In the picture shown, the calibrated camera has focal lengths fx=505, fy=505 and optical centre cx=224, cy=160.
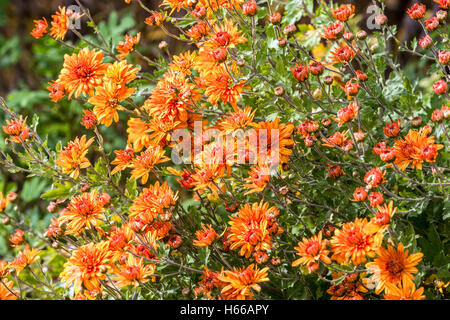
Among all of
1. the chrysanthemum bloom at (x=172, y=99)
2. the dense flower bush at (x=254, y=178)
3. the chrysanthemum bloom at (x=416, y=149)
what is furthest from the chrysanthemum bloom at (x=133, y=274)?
the chrysanthemum bloom at (x=416, y=149)

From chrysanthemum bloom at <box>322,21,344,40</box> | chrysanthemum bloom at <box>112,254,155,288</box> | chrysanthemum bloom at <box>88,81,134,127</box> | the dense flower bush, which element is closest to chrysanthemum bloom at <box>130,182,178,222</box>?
the dense flower bush

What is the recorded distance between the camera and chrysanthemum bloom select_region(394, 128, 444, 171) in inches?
40.3

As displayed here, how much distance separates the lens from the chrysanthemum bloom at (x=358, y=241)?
3.15ft

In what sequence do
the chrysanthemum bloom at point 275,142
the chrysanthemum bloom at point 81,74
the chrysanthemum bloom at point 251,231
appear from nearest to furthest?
the chrysanthemum bloom at point 251,231, the chrysanthemum bloom at point 275,142, the chrysanthemum bloom at point 81,74

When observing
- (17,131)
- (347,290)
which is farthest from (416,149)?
(17,131)

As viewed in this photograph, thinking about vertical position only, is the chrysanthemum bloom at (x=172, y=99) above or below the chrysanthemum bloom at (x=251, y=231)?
above

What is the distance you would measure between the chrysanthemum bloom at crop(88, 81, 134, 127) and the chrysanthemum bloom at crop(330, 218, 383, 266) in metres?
0.61

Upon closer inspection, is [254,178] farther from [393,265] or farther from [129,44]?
[129,44]

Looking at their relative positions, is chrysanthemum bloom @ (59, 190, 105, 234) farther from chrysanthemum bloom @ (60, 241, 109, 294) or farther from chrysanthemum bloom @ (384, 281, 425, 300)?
chrysanthemum bloom @ (384, 281, 425, 300)

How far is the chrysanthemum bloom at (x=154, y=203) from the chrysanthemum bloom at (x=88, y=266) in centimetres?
11

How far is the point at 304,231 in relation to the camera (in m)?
1.34

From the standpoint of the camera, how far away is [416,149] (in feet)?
3.46

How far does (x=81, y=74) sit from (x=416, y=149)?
32.9 inches

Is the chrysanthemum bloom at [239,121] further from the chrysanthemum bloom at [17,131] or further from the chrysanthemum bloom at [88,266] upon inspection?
the chrysanthemum bloom at [17,131]
